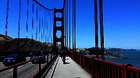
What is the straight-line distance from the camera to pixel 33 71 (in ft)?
48.9

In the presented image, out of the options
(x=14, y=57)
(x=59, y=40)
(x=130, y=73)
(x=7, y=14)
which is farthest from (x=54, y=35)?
(x=130, y=73)

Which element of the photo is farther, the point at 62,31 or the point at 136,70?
the point at 62,31

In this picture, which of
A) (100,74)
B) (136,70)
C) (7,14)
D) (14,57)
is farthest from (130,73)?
(14,57)

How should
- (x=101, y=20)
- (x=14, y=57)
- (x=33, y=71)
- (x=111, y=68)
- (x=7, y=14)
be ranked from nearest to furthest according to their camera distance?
(x=111, y=68)
(x=101, y=20)
(x=33, y=71)
(x=7, y=14)
(x=14, y=57)

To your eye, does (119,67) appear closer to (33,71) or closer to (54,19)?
(33,71)

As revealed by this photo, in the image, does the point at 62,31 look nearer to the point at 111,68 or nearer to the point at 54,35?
the point at 54,35

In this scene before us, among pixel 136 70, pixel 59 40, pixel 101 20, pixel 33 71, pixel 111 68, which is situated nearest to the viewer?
pixel 136 70

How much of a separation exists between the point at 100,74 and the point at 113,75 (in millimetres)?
3268

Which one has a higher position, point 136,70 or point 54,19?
point 54,19

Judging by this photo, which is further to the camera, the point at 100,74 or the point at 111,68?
the point at 100,74

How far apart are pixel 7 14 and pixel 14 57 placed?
687 inches

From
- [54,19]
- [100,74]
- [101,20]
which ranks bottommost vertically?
[100,74]

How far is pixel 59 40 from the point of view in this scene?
88750 millimetres

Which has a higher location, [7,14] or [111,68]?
[7,14]
